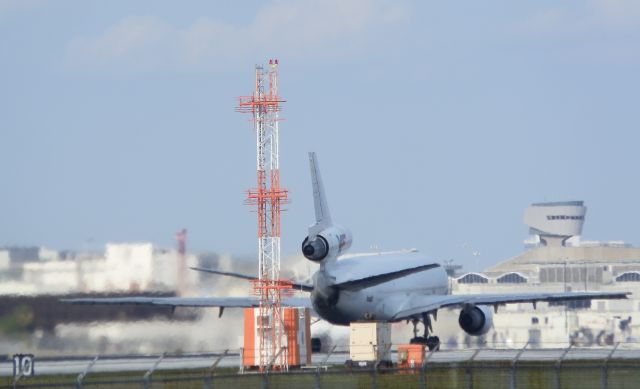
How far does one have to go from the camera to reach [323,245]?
7275cm

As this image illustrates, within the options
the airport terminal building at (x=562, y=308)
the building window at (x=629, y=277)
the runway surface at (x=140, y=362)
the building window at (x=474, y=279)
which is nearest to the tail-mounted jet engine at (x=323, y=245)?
the runway surface at (x=140, y=362)

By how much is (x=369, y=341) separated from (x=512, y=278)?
105m

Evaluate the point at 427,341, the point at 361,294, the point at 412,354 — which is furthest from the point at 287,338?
the point at 427,341

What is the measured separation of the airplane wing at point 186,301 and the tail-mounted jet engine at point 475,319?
8.13 metres

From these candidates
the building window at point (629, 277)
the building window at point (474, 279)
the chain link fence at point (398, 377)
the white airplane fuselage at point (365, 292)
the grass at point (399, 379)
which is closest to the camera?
the chain link fence at point (398, 377)

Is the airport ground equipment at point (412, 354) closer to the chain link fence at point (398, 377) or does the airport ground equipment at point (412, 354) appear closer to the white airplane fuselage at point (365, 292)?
the chain link fence at point (398, 377)

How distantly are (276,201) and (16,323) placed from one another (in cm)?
1090

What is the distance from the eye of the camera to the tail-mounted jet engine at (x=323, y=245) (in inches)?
2864

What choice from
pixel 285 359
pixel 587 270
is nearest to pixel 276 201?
pixel 285 359

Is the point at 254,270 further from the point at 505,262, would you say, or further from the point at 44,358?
the point at 505,262

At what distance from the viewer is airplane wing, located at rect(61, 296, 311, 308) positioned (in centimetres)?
6825

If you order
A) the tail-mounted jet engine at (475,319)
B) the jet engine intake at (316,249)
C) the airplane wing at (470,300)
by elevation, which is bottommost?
the tail-mounted jet engine at (475,319)

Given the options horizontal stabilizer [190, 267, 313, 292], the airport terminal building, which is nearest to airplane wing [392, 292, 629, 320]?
the airport terminal building

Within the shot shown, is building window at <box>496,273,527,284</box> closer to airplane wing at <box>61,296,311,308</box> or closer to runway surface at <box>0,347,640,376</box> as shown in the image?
runway surface at <box>0,347,640,376</box>
